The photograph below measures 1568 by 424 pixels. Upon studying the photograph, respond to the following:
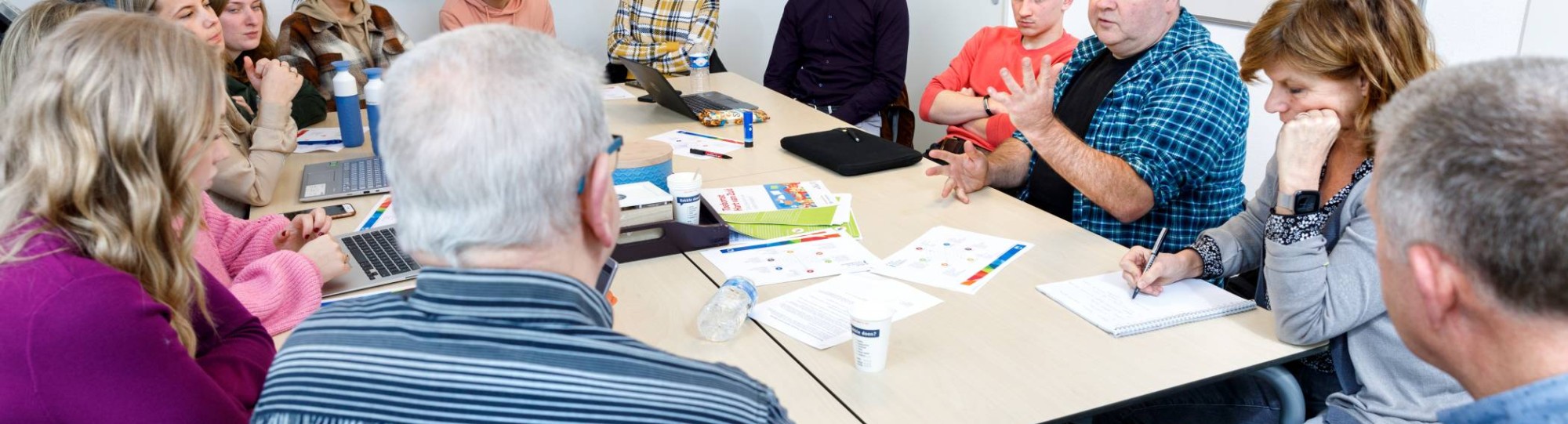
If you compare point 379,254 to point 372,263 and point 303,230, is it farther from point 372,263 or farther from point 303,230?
point 303,230

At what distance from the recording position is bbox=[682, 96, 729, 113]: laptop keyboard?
3389 millimetres

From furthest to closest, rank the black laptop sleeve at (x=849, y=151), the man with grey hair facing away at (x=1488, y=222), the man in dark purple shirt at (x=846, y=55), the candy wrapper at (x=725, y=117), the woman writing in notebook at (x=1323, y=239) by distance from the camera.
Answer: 1. the man in dark purple shirt at (x=846, y=55)
2. the candy wrapper at (x=725, y=117)
3. the black laptop sleeve at (x=849, y=151)
4. the woman writing in notebook at (x=1323, y=239)
5. the man with grey hair facing away at (x=1488, y=222)

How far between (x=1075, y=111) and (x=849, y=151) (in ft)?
1.81

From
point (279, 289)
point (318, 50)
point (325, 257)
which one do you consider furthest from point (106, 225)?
point (318, 50)

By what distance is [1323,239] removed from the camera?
5.09 ft

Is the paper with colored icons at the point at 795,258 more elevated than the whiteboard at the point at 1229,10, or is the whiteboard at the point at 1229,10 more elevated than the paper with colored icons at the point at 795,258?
the whiteboard at the point at 1229,10

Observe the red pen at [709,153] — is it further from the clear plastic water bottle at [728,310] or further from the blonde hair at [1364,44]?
the blonde hair at [1364,44]

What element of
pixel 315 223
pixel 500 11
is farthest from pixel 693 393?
pixel 500 11

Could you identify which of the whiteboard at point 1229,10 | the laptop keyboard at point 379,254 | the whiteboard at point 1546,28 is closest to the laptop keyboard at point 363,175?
the laptop keyboard at point 379,254

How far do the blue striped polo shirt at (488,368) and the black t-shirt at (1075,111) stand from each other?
1.73 metres

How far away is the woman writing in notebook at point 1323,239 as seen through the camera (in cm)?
151

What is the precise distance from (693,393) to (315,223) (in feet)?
4.81

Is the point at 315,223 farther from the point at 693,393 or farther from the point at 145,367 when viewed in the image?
the point at 693,393

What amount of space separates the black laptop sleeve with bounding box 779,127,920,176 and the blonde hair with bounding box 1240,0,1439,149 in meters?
1.05
